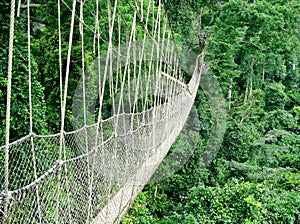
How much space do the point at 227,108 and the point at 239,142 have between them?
1.31 metres

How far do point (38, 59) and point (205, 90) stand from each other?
16.2 feet

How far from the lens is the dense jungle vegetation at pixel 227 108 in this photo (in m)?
4.69

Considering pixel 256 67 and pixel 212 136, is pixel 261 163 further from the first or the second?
pixel 256 67

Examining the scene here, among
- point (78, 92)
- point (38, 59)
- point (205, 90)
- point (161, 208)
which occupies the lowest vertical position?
point (161, 208)

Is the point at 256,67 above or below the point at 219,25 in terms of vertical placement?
below

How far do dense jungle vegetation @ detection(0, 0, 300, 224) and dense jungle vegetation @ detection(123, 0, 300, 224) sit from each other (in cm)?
2

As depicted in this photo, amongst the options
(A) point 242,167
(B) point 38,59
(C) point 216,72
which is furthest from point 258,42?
(B) point 38,59

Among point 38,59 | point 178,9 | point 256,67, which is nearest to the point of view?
point 38,59

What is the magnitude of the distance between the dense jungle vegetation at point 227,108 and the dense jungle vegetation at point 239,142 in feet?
0.06

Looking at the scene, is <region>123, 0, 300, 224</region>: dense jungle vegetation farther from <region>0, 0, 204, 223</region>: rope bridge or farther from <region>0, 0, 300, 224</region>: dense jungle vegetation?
<region>0, 0, 204, 223</region>: rope bridge

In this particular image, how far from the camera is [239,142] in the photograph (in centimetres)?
868

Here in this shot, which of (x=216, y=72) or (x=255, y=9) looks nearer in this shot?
(x=255, y=9)

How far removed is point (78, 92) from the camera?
526 cm

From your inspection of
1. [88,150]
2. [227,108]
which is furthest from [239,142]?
[88,150]
